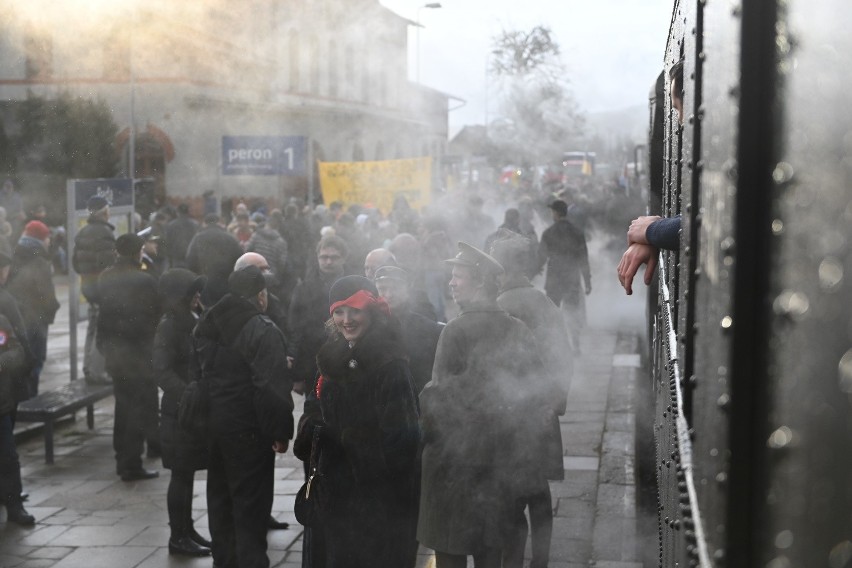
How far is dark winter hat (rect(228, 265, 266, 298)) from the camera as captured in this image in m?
4.61

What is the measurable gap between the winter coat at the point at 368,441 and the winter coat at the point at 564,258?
683cm

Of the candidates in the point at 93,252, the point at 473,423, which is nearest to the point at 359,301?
the point at 473,423

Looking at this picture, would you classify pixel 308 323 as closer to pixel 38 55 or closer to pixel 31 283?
pixel 31 283

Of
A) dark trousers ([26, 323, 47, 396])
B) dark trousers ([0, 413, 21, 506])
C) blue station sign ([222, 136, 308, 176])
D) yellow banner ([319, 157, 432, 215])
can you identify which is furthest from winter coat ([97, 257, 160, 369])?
yellow banner ([319, 157, 432, 215])

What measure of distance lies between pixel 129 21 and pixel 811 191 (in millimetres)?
8572

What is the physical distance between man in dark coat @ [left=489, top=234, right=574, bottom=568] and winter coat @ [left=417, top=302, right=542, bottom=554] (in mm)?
151

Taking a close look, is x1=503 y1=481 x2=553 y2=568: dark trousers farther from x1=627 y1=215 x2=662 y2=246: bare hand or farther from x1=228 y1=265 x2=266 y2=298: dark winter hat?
x1=627 y1=215 x2=662 y2=246: bare hand

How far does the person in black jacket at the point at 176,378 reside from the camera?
17.3 ft

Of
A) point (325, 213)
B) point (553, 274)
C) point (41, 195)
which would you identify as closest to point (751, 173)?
point (553, 274)

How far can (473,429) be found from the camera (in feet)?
13.1

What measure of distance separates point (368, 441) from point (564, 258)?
23.1 feet

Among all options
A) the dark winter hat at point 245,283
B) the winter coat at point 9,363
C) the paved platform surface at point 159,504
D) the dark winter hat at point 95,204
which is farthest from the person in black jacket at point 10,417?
the dark winter hat at point 95,204

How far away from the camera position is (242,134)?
14.2 meters

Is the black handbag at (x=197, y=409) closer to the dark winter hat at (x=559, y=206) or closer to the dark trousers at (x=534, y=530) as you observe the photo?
the dark trousers at (x=534, y=530)
